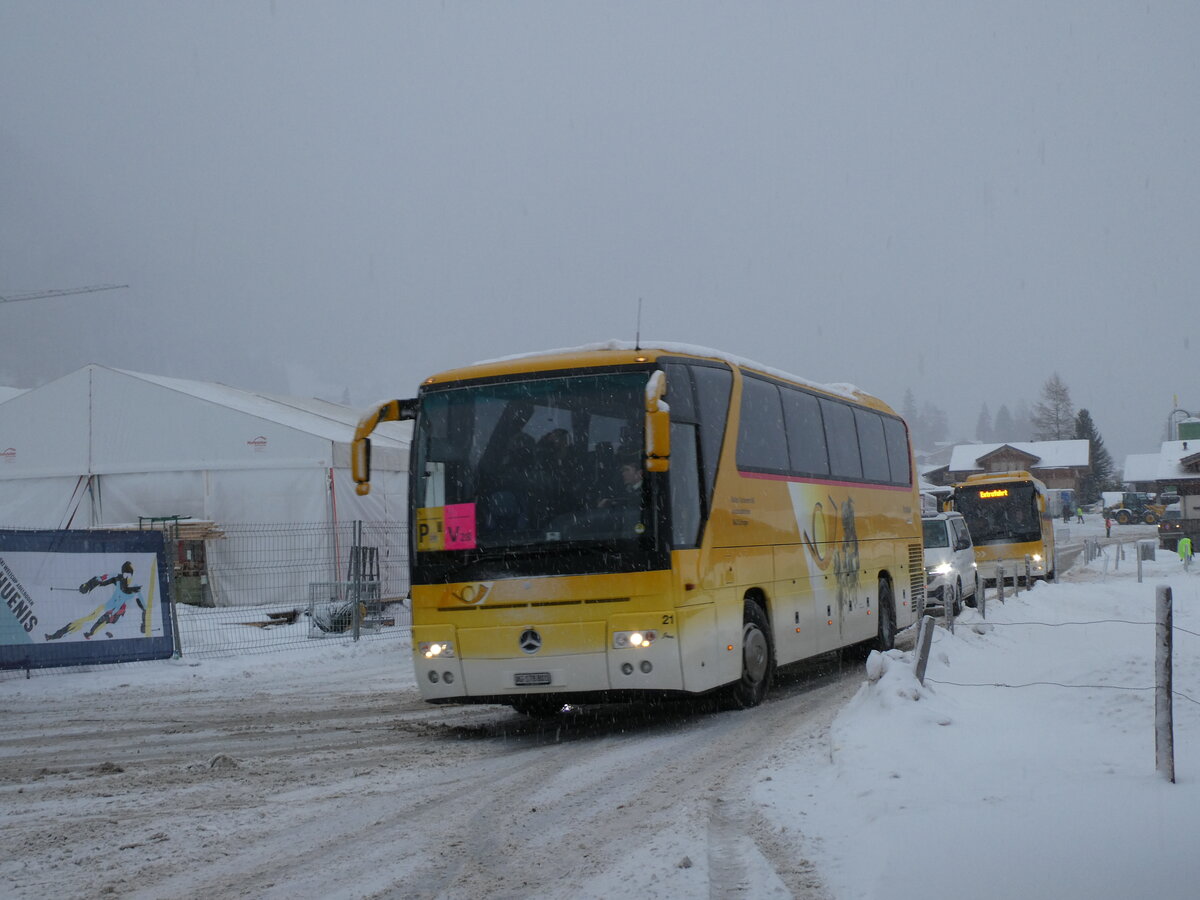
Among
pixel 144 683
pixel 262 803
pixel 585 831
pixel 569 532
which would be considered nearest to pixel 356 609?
pixel 144 683

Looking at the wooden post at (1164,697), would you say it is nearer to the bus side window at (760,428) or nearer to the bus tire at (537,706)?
the bus side window at (760,428)

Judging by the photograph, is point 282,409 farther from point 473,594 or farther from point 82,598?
point 473,594

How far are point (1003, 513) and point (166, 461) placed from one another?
22.2 meters

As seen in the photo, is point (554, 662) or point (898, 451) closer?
point (554, 662)

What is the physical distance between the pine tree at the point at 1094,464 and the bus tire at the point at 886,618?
106720 millimetres

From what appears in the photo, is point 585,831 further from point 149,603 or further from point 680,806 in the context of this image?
point 149,603

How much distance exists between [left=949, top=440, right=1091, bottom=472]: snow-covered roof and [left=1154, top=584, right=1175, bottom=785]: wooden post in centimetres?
11034

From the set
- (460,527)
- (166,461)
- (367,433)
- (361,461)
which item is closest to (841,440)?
(460,527)

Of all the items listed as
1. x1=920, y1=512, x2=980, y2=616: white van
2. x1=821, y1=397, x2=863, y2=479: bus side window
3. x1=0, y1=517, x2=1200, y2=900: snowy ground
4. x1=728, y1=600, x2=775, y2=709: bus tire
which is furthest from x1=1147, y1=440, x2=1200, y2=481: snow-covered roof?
x1=728, y1=600, x2=775, y2=709: bus tire

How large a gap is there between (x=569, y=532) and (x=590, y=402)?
3.84 feet

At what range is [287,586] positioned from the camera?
936 inches

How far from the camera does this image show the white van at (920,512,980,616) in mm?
24547

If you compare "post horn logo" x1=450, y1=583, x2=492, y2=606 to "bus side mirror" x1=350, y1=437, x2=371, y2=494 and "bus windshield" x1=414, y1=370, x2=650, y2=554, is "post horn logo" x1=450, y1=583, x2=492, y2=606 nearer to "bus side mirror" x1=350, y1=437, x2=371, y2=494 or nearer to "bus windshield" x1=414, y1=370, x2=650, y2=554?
"bus windshield" x1=414, y1=370, x2=650, y2=554

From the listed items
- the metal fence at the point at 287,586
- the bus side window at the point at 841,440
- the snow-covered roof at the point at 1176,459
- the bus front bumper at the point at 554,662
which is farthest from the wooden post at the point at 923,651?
the snow-covered roof at the point at 1176,459
